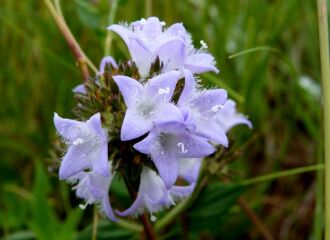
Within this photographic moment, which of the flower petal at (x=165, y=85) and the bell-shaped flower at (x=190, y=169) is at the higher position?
the flower petal at (x=165, y=85)

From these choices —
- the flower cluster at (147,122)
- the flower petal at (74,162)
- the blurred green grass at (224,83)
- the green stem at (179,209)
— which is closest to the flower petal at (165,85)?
the flower cluster at (147,122)

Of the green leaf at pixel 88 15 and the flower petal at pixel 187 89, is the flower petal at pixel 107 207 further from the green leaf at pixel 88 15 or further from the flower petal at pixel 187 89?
the green leaf at pixel 88 15

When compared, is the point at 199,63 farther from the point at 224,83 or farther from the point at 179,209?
the point at 224,83

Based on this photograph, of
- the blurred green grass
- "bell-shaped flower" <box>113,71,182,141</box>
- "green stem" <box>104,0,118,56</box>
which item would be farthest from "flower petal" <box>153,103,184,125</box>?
the blurred green grass

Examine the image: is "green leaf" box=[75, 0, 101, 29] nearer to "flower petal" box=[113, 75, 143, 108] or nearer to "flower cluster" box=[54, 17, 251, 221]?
"flower cluster" box=[54, 17, 251, 221]

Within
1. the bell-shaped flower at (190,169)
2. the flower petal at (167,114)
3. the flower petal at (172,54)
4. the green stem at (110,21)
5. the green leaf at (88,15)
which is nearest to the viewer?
the flower petal at (167,114)
